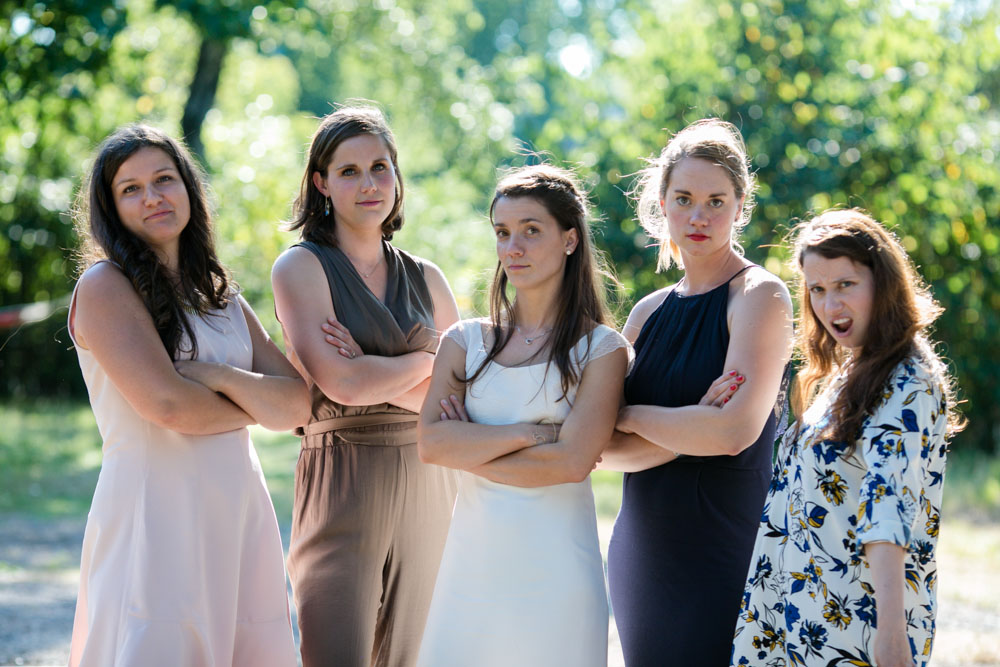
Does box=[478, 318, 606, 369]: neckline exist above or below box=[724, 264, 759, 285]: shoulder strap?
below

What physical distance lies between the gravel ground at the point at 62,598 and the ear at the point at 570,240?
124 inches

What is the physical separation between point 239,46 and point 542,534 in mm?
18103

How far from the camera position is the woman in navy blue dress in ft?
9.30

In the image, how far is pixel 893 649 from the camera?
2293 mm

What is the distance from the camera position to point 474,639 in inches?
106

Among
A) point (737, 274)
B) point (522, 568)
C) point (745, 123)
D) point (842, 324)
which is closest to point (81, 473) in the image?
point (745, 123)

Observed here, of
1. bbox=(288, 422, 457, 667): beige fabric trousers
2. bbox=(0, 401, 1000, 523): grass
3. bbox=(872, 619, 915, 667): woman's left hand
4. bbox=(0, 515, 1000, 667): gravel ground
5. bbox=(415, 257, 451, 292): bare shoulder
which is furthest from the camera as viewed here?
bbox=(0, 401, 1000, 523): grass

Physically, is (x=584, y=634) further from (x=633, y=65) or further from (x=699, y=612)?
(x=633, y=65)

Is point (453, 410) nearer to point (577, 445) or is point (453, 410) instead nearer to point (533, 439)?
point (533, 439)

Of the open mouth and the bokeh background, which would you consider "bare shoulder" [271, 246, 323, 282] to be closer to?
the open mouth

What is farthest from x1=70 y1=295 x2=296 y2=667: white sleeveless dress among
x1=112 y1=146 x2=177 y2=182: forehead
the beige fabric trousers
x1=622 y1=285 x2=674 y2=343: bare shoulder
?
x1=622 y1=285 x2=674 y2=343: bare shoulder

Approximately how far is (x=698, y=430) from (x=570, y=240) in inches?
26.0

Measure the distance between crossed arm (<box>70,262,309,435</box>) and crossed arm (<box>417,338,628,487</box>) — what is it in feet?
1.73

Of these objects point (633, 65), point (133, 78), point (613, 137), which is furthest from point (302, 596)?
point (133, 78)
